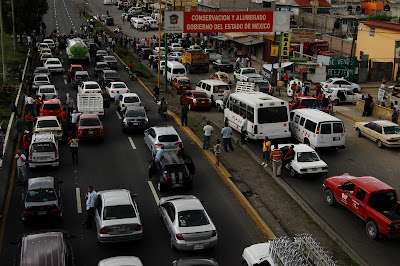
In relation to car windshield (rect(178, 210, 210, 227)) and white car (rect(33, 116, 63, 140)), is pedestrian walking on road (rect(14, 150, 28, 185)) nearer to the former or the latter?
white car (rect(33, 116, 63, 140))

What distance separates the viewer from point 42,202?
17.3 m

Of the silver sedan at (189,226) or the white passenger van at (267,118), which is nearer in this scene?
the silver sedan at (189,226)

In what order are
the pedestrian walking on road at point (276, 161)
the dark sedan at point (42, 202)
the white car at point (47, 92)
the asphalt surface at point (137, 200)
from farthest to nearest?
the white car at point (47, 92)
the pedestrian walking on road at point (276, 161)
the dark sedan at point (42, 202)
the asphalt surface at point (137, 200)

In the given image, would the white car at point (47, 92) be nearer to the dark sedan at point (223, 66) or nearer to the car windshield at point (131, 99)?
the car windshield at point (131, 99)

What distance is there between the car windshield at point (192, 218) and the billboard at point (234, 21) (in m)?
26.3

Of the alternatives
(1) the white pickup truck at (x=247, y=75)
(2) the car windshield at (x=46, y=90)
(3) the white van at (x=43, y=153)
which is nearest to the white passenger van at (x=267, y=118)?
(3) the white van at (x=43, y=153)

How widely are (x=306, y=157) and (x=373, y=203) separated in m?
5.43

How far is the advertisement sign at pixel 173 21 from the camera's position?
38750 millimetres

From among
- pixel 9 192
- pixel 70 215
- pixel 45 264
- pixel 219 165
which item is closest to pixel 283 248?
pixel 45 264

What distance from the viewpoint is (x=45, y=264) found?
505 inches

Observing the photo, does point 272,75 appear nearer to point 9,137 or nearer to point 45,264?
point 9,137

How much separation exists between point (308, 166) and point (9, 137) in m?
15.5

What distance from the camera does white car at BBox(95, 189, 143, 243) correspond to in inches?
620

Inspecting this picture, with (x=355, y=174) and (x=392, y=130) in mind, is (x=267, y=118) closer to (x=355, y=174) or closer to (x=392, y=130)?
(x=355, y=174)
